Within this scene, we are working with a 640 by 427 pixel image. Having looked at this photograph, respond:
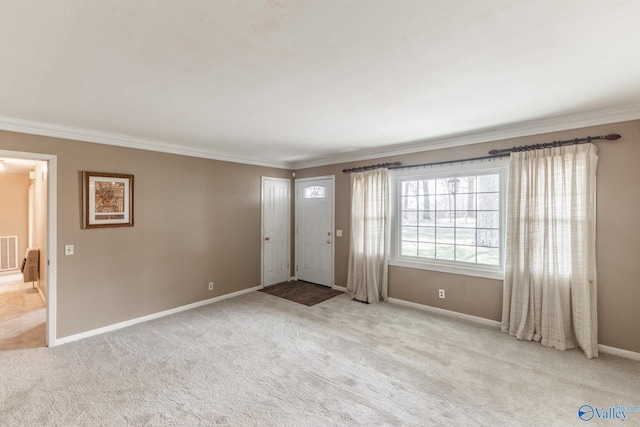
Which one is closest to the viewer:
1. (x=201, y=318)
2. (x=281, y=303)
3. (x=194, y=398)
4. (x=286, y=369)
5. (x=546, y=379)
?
(x=194, y=398)

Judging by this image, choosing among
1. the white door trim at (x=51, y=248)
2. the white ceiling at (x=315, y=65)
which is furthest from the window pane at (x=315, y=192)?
the white door trim at (x=51, y=248)

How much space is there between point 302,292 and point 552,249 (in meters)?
3.69

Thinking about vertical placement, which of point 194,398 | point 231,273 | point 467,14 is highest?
point 467,14

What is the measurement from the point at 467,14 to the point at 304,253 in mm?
4912

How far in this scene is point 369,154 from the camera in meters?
4.74

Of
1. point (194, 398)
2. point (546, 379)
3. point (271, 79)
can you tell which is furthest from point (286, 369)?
point (271, 79)

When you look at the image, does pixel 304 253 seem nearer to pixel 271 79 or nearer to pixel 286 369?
pixel 286 369

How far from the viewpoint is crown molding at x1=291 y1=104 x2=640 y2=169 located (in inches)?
110

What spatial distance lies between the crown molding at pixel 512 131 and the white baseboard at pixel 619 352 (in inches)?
92.0

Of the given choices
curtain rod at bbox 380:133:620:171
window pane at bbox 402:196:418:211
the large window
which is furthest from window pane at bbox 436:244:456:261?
curtain rod at bbox 380:133:620:171

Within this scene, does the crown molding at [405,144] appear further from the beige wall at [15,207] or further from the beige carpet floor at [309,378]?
the beige wall at [15,207]

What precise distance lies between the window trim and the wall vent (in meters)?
8.48

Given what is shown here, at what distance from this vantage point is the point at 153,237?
4.00 m

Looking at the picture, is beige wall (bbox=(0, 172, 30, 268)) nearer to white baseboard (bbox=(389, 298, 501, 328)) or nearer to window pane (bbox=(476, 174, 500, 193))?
white baseboard (bbox=(389, 298, 501, 328))
